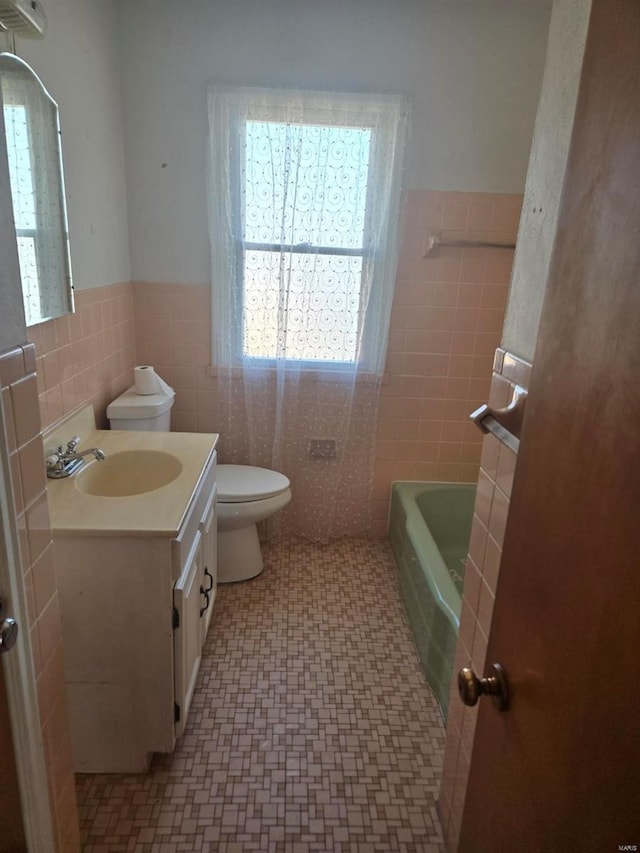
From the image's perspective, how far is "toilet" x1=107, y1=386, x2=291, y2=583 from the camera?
2230mm

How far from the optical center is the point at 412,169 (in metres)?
2.44

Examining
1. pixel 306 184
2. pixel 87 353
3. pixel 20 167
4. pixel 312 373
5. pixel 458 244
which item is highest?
pixel 306 184

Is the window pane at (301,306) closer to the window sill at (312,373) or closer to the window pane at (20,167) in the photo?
the window sill at (312,373)

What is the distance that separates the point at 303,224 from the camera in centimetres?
242

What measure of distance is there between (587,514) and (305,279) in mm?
2133

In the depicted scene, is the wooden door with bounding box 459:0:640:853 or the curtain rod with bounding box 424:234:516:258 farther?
the curtain rod with bounding box 424:234:516:258

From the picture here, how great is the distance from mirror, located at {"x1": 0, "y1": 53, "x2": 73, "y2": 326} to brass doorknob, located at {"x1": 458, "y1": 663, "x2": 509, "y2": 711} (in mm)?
1378

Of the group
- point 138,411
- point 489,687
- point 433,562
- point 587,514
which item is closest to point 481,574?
point 489,687

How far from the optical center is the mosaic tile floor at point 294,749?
4.68 ft

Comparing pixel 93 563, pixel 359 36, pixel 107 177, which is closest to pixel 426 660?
pixel 93 563

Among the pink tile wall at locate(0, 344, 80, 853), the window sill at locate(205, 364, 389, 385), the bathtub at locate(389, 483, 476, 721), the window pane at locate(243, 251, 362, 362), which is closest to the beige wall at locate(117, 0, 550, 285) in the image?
the window pane at locate(243, 251, 362, 362)

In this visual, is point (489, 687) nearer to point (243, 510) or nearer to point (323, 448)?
point (243, 510)

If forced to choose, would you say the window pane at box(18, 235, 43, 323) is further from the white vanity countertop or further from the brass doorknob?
the brass doorknob

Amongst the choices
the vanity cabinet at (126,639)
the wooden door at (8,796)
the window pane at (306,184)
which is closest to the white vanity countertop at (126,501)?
the vanity cabinet at (126,639)
